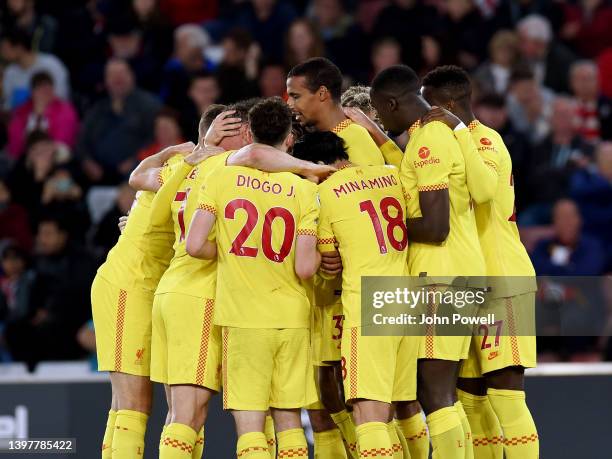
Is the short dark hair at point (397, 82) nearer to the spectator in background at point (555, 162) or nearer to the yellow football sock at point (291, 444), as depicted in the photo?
the yellow football sock at point (291, 444)

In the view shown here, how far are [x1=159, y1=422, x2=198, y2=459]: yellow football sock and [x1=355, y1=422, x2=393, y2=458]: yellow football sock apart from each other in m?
0.96

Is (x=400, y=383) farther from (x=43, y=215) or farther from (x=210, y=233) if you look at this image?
(x=43, y=215)

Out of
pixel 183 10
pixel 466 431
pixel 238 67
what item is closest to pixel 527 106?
pixel 238 67

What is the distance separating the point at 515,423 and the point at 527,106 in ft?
20.8

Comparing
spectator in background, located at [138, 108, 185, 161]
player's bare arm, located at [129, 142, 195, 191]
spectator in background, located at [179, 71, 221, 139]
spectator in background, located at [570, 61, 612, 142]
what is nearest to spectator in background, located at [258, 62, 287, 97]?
spectator in background, located at [179, 71, 221, 139]

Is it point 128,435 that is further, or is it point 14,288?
point 14,288

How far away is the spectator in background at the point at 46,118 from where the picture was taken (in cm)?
1347

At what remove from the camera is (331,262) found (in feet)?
24.2

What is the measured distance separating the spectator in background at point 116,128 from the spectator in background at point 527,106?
12.1 feet

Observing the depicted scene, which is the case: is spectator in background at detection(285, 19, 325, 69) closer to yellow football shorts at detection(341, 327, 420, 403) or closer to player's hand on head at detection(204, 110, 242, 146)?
player's hand on head at detection(204, 110, 242, 146)

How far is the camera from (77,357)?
37.0 ft

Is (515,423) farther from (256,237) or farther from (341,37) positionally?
(341,37)

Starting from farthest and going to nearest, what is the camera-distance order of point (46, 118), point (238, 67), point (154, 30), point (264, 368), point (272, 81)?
point (154, 30)
point (46, 118)
point (238, 67)
point (272, 81)
point (264, 368)

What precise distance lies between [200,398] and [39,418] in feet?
9.19
